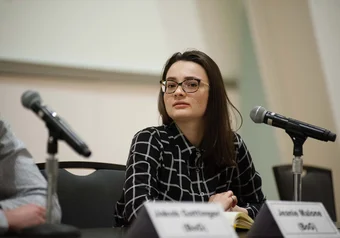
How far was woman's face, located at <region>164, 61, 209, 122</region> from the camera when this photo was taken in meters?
1.70

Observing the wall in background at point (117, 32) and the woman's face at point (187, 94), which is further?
the wall in background at point (117, 32)

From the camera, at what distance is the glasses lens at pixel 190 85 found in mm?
1719

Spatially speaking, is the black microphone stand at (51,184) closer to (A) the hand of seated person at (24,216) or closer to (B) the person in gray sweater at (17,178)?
(A) the hand of seated person at (24,216)

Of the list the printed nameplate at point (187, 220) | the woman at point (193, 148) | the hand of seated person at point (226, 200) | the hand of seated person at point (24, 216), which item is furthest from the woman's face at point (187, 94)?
the printed nameplate at point (187, 220)

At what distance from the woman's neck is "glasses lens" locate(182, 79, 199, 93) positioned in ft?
0.39

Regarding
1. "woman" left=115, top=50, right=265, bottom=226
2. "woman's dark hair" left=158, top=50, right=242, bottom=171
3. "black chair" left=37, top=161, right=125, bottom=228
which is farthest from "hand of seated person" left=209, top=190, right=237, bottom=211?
"black chair" left=37, top=161, right=125, bottom=228

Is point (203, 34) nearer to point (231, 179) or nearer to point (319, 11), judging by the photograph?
point (319, 11)

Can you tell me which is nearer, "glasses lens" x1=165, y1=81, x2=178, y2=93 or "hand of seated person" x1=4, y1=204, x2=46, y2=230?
"hand of seated person" x1=4, y1=204, x2=46, y2=230

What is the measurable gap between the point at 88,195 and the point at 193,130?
441 mm

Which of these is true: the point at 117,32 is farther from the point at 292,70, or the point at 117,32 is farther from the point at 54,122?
the point at 54,122

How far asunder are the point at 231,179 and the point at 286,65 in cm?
133

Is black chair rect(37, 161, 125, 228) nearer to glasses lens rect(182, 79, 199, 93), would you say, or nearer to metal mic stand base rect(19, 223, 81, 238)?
glasses lens rect(182, 79, 199, 93)

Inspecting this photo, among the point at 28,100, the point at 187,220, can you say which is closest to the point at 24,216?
the point at 28,100

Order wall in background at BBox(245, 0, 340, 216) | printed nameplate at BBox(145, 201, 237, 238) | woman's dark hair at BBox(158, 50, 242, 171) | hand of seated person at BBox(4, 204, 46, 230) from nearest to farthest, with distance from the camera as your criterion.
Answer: printed nameplate at BBox(145, 201, 237, 238), hand of seated person at BBox(4, 204, 46, 230), woman's dark hair at BBox(158, 50, 242, 171), wall in background at BBox(245, 0, 340, 216)
